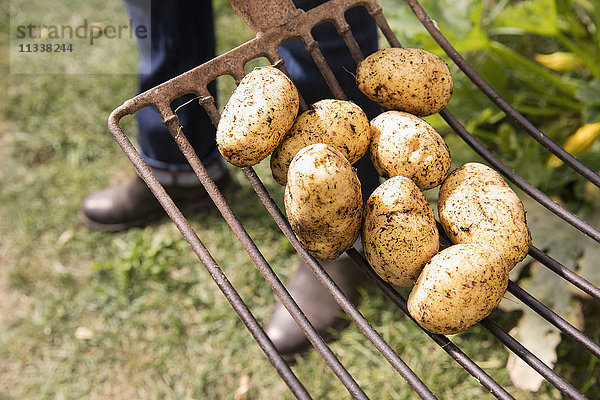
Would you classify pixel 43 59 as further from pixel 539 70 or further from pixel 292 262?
pixel 539 70

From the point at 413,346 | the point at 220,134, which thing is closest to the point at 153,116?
the point at 220,134

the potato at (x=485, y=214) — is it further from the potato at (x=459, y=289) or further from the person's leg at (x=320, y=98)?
the person's leg at (x=320, y=98)

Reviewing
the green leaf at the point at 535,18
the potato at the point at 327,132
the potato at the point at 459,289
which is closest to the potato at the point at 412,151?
the potato at the point at 327,132

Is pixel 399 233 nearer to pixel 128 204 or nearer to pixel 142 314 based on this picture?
pixel 142 314

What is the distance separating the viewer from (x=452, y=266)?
87 cm

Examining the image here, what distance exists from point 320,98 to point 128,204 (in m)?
0.83

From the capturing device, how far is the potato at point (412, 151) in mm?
1002

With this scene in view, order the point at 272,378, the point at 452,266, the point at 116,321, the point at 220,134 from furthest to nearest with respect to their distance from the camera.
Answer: the point at 116,321, the point at 272,378, the point at 220,134, the point at 452,266

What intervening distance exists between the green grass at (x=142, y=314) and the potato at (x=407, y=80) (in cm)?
68

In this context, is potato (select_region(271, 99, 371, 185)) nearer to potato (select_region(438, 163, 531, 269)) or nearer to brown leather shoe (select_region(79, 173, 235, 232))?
potato (select_region(438, 163, 531, 269))

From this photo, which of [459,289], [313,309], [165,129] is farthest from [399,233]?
[165,129]

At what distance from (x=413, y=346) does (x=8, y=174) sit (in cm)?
159

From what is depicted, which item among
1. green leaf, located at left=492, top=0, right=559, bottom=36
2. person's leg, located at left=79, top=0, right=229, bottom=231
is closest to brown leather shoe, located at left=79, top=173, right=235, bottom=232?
person's leg, located at left=79, top=0, right=229, bottom=231

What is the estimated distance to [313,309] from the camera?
1.57m
